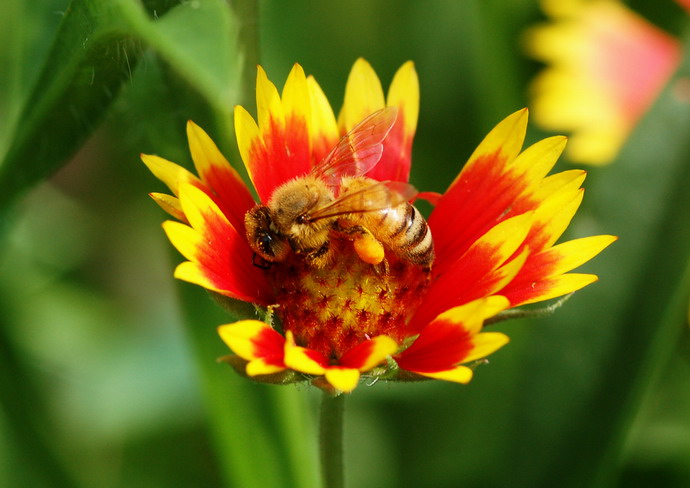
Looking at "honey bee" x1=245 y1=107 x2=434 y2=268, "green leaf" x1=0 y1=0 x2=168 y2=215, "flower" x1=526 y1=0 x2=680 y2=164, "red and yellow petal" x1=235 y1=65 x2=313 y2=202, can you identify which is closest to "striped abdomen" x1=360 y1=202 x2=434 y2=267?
"honey bee" x1=245 y1=107 x2=434 y2=268

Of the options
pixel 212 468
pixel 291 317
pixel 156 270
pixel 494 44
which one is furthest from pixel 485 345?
pixel 156 270

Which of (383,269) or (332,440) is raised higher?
(383,269)

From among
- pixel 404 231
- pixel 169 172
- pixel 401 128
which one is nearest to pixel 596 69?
pixel 401 128

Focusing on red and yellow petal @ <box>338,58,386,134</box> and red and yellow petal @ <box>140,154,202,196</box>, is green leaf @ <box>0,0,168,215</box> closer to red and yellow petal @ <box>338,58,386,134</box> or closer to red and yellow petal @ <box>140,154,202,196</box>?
red and yellow petal @ <box>140,154,202,196</box>

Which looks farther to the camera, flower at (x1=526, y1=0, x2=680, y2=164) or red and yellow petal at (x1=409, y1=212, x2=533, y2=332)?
flower at (x1=526, y1=0, x2=680, y2=164)

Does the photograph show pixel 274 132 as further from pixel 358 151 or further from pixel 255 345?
pixel 255 345

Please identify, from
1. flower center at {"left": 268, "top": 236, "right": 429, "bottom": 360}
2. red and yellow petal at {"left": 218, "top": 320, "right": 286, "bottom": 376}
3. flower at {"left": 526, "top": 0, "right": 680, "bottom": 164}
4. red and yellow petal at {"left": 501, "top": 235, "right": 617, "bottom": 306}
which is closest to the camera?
red and yellow petal at {"left": 218, "top": 320, "right": 286, "bottom": 376}

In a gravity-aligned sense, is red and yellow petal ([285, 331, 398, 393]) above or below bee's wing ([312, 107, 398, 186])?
below

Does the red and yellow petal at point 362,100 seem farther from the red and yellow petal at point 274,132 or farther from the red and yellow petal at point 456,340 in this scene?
the red and yellow petal at point 456,340
